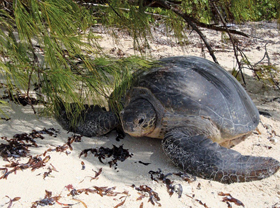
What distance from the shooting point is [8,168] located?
5.85 ft

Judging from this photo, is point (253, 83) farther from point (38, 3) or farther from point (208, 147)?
point (38, 3)

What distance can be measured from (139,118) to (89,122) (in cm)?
46

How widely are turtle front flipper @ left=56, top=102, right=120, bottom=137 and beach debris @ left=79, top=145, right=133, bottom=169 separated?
0.20 metres

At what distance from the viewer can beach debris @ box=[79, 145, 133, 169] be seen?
2.10 meters

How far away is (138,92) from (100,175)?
0.87 metres

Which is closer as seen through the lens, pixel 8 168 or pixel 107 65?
pixel 8 168

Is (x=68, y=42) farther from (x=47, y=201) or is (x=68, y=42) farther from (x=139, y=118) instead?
(x=47, y=201)

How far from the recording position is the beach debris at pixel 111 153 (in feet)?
6.89

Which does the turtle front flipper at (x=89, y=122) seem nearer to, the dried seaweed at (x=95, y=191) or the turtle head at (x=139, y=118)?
the turtle head at (x=139, y=118)

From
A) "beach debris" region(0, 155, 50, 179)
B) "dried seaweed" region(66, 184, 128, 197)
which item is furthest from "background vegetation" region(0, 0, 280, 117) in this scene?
"dried seaweed" region(66, 184, 128, 197)

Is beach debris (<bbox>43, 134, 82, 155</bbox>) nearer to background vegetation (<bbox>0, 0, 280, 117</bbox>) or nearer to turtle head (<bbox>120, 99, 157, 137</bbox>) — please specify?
background vegetation (<bbox>0, 0, 280, 117</bbox>)

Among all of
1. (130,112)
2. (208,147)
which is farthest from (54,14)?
(208,147)

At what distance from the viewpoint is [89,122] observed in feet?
7.84

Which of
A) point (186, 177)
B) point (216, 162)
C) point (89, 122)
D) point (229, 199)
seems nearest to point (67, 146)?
point (89, 122)
